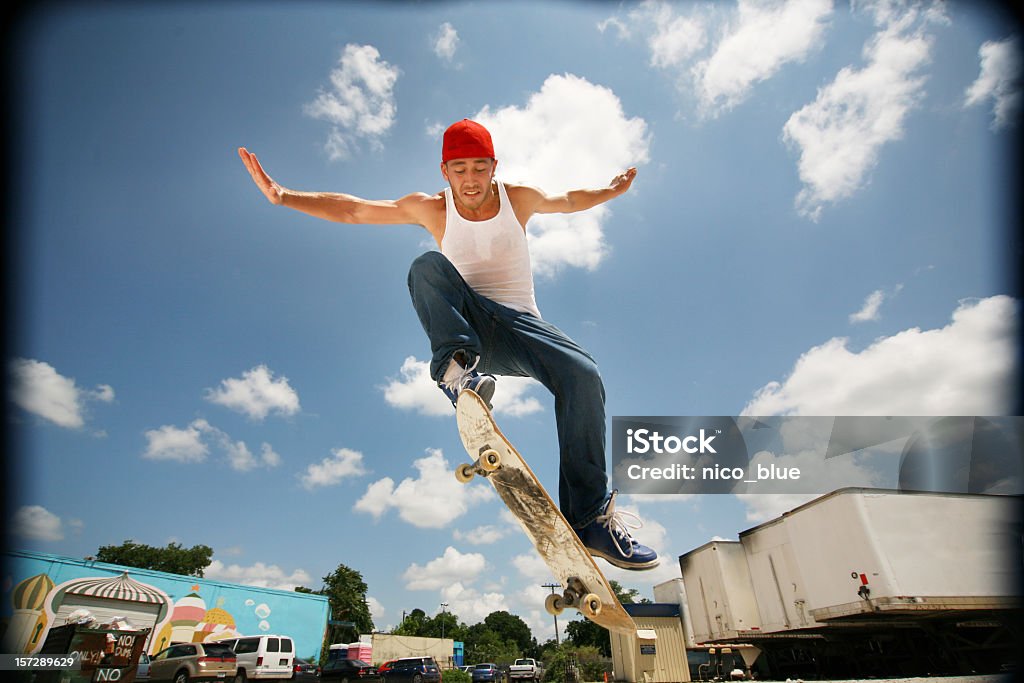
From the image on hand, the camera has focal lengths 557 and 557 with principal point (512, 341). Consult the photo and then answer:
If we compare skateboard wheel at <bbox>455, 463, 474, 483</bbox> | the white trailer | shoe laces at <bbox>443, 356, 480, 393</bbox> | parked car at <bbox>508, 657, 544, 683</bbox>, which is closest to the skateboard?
skateboard wheel at <bbox>455, 463, 474, 483</bbox>

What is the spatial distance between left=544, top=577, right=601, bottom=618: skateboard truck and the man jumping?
54cm

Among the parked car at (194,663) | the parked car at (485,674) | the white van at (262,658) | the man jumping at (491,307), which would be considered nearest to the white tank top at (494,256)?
the man jumping at (491,307)

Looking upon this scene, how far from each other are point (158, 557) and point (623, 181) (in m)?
80.1

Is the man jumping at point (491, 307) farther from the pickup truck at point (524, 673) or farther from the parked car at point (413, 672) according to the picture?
the pickup truck at point (524, 673)

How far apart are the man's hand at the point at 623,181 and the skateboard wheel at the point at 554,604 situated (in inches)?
109

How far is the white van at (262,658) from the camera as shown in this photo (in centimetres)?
1734

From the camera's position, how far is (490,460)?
2.96 meters

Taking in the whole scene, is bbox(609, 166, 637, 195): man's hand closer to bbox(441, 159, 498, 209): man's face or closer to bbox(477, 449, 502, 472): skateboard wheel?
bbox(441, 159, 498, 209): man's face

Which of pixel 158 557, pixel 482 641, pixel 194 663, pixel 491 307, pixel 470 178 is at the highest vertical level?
pixel 158 557

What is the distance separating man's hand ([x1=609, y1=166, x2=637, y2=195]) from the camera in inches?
162

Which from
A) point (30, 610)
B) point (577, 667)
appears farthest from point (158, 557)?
point (577, 667)

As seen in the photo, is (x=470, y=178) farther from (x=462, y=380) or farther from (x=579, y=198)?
(x=462, y=380)

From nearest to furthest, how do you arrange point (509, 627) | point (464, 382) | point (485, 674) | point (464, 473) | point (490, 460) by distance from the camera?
point (490, 460) < point (464, 473) < point (464, 382) < point (485, 674) < point (509, 627)

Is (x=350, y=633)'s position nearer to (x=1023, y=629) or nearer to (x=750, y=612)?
(x=750, y=612)
